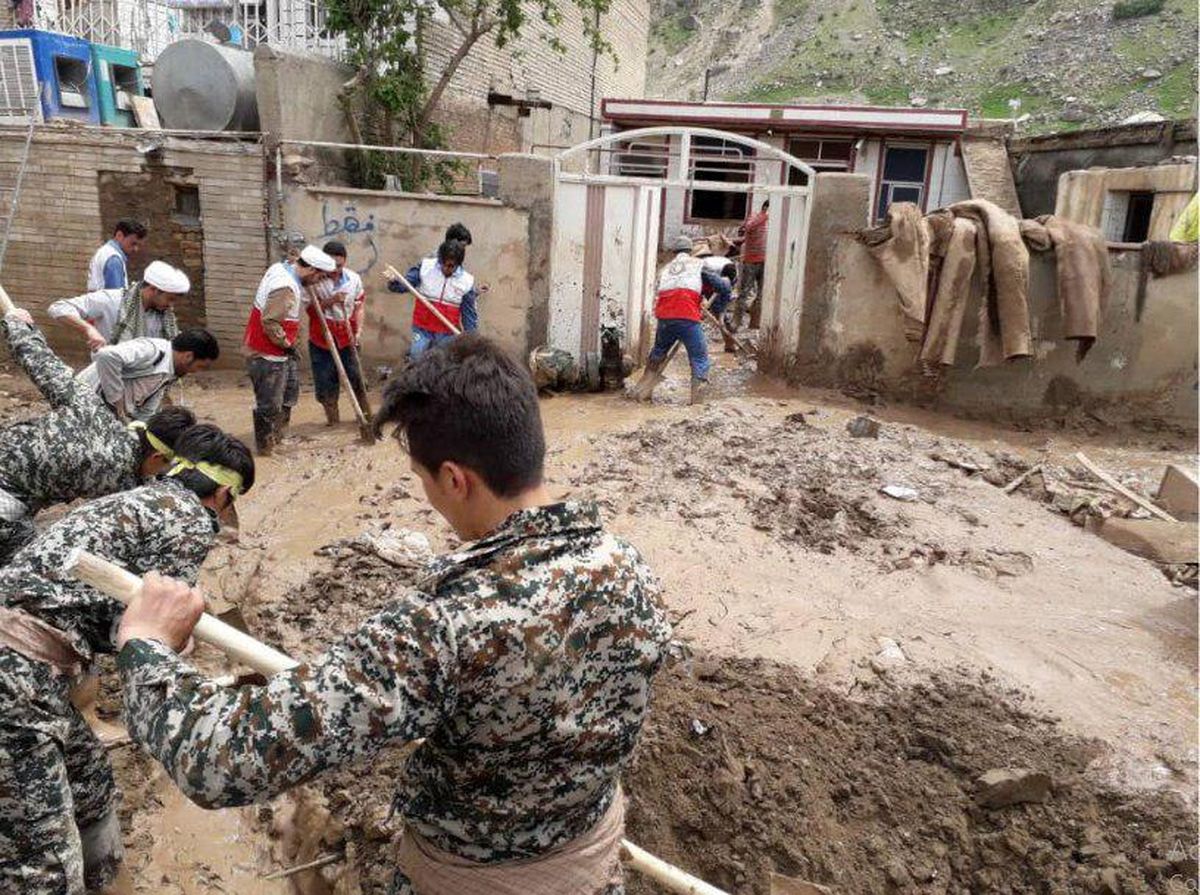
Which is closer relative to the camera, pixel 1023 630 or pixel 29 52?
pixel 1023 630

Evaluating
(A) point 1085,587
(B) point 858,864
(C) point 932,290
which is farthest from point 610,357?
(B) point 858,864

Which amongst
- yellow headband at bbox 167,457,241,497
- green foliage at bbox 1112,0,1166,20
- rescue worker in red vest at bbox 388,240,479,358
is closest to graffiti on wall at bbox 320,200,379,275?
rescue worker in red vest at bbox 388,240,479,358

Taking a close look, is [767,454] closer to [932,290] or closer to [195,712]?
[932,290]

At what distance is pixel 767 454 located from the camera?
21.0ft

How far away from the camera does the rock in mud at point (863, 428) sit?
22.7ft

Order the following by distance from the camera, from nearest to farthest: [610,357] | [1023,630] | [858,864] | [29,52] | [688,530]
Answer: [858,864] → [1023,630] → [688,530] → [610,357] → [29,52]

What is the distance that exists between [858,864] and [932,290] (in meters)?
5.77

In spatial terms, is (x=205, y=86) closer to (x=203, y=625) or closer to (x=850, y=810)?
(x=203, y=625)

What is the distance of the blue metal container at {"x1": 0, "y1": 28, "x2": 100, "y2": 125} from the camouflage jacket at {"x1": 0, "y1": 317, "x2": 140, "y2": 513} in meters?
9.63

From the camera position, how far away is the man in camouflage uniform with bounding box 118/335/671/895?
1.19 metres

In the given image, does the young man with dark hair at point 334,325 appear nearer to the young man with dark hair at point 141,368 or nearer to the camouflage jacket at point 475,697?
the young man with dark hair at point 141,368

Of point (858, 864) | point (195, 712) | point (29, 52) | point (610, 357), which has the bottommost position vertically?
point (858, 864)

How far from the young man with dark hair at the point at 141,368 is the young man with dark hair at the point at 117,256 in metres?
2.03

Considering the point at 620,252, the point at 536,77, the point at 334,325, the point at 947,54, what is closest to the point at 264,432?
the point at 334,325
